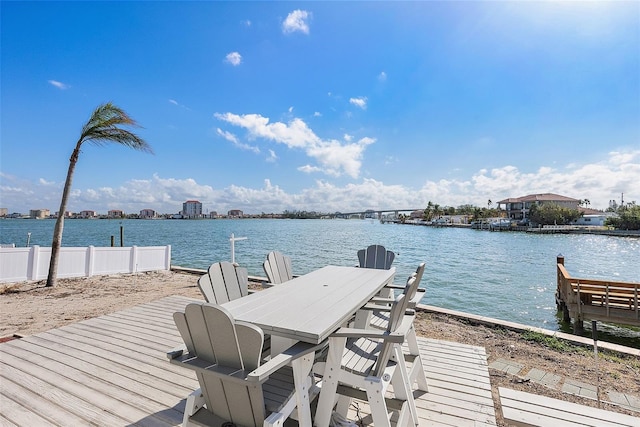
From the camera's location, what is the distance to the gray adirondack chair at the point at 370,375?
55.9 inches

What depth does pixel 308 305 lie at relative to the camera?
1835 millimetres

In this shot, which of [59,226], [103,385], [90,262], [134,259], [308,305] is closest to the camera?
[308,305]

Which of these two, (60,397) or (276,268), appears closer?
(60,397)

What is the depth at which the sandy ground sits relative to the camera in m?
2.65

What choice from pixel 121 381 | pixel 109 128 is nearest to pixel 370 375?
pixel 121 381

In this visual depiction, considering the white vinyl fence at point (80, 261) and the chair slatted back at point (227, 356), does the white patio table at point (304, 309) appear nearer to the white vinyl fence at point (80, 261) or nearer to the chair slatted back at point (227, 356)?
the chair slatted back at point (227, 356)

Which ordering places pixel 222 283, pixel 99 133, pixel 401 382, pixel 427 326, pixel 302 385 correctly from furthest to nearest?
pixel 99 133
pixel 427 326
pixel 222 283
pixel 401 382
pixel 302 385

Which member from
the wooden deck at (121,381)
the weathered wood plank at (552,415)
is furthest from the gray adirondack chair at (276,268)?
the weathered wood plank at (552,415)

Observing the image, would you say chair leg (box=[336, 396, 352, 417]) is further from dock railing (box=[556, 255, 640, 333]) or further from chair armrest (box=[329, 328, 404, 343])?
dock railing (box=[556, 255, 640, 333])

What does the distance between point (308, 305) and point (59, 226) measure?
7511 millimetres

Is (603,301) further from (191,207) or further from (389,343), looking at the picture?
(191,207)

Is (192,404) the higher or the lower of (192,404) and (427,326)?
the higher

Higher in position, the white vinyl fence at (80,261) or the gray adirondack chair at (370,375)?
the gray adirondack chair at (370,375)

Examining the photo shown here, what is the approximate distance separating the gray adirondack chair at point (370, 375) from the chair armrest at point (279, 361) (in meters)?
0.19
